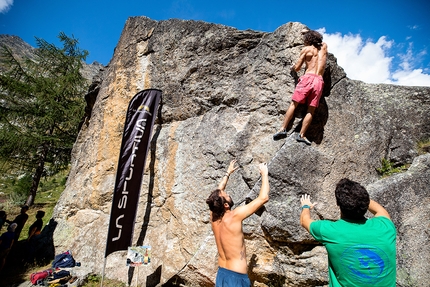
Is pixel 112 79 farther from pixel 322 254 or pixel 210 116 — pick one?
pixel 322 254

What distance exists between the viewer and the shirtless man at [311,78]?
4.21 m

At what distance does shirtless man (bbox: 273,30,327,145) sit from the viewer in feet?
13.8

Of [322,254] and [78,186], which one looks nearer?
[322,254]

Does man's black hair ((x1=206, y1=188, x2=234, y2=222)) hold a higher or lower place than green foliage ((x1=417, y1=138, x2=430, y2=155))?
lower

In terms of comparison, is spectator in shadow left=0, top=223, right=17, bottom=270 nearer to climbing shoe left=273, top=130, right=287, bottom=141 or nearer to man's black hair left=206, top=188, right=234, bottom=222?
man's black hair left=206, top=188, right=234, bottom=222

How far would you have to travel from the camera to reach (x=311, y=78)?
4.23 metres

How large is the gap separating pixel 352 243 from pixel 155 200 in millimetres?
5006

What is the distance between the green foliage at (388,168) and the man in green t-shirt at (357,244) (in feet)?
8.78

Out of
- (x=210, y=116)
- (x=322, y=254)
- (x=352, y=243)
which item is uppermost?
(x=210, y=116)

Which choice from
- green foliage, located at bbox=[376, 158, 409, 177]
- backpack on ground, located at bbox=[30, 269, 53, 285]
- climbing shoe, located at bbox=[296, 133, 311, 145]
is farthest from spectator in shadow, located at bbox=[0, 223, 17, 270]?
green foliage, located at bbox=[376, 158, 409, 177]

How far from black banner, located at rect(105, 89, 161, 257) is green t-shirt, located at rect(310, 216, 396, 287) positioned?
4771 millimetres

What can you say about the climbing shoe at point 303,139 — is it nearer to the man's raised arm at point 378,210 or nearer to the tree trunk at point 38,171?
the man's raised arm at point 378,210

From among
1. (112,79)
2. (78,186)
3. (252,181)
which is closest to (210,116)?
(252,181)

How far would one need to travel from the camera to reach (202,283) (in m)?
4.39
